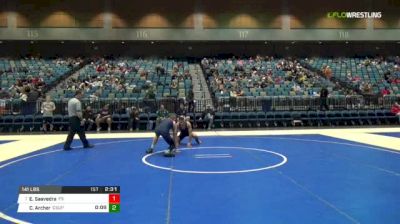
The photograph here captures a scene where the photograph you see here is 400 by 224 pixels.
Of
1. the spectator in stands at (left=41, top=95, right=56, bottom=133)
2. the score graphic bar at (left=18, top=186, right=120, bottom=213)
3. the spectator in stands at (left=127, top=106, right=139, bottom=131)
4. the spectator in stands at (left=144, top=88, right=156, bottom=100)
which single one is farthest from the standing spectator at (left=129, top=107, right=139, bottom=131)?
the score graphic bar at (left=18, top=186, right=120, bottom=213)

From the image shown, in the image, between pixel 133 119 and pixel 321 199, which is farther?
pixel 133 119

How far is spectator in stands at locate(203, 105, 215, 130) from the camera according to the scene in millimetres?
20562

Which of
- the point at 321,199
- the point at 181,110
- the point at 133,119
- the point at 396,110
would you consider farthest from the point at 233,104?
the point at 321,199

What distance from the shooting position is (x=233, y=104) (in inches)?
873

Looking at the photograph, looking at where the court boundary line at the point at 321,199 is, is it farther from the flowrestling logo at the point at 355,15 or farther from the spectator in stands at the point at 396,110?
the flowrestling logo at the point at 355,15

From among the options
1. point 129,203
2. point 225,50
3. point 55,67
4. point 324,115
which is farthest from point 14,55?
point 129,203

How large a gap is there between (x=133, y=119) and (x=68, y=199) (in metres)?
16.2

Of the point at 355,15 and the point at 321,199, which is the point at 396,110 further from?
the point at 355,15

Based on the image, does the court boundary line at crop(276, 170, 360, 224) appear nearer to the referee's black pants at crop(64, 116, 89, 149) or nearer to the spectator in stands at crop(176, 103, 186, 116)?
the referee's black pants at crop(64, 116, 89, 149)

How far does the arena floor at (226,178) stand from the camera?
5.89 meters

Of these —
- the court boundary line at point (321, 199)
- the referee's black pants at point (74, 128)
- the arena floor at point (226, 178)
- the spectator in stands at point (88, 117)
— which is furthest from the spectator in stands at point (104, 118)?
the court boundary line at point (321, 199)

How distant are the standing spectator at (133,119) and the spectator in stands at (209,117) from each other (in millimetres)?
3430

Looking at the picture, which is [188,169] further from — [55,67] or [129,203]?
[55,67]

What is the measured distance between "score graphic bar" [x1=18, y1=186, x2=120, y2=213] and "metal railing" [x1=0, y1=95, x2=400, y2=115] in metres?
17.0
